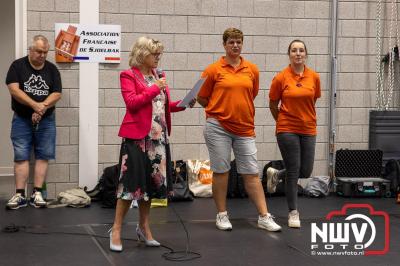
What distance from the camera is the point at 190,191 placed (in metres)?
6.43

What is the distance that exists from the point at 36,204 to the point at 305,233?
2.53 meters

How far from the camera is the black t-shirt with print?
5.84 meters

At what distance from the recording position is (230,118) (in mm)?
4742

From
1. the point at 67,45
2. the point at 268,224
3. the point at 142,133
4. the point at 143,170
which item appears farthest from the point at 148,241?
the point at 67,45

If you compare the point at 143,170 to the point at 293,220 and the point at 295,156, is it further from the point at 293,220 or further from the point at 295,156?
the point at 293,220

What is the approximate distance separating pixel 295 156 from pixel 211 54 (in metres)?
2.07

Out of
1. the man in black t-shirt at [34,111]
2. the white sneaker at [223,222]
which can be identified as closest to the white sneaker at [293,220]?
the white sneaker at [223,222]

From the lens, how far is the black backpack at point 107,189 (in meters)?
5.86

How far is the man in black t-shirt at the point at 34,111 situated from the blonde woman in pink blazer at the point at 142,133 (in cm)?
199

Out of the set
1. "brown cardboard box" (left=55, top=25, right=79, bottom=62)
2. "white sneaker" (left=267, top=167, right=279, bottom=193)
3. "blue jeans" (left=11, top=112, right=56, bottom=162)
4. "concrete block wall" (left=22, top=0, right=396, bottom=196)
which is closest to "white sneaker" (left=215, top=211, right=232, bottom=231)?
"white sneaker" (left=267, top=167, right=279, bottom=193)

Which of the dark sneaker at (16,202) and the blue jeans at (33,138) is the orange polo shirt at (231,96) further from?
the dark sneaker at (16,202)

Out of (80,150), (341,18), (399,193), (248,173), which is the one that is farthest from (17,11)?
(399,193)

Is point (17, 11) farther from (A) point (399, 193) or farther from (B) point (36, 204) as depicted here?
(A) point (399, 193)

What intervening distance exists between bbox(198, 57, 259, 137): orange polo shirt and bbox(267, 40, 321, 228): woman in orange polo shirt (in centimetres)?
29
